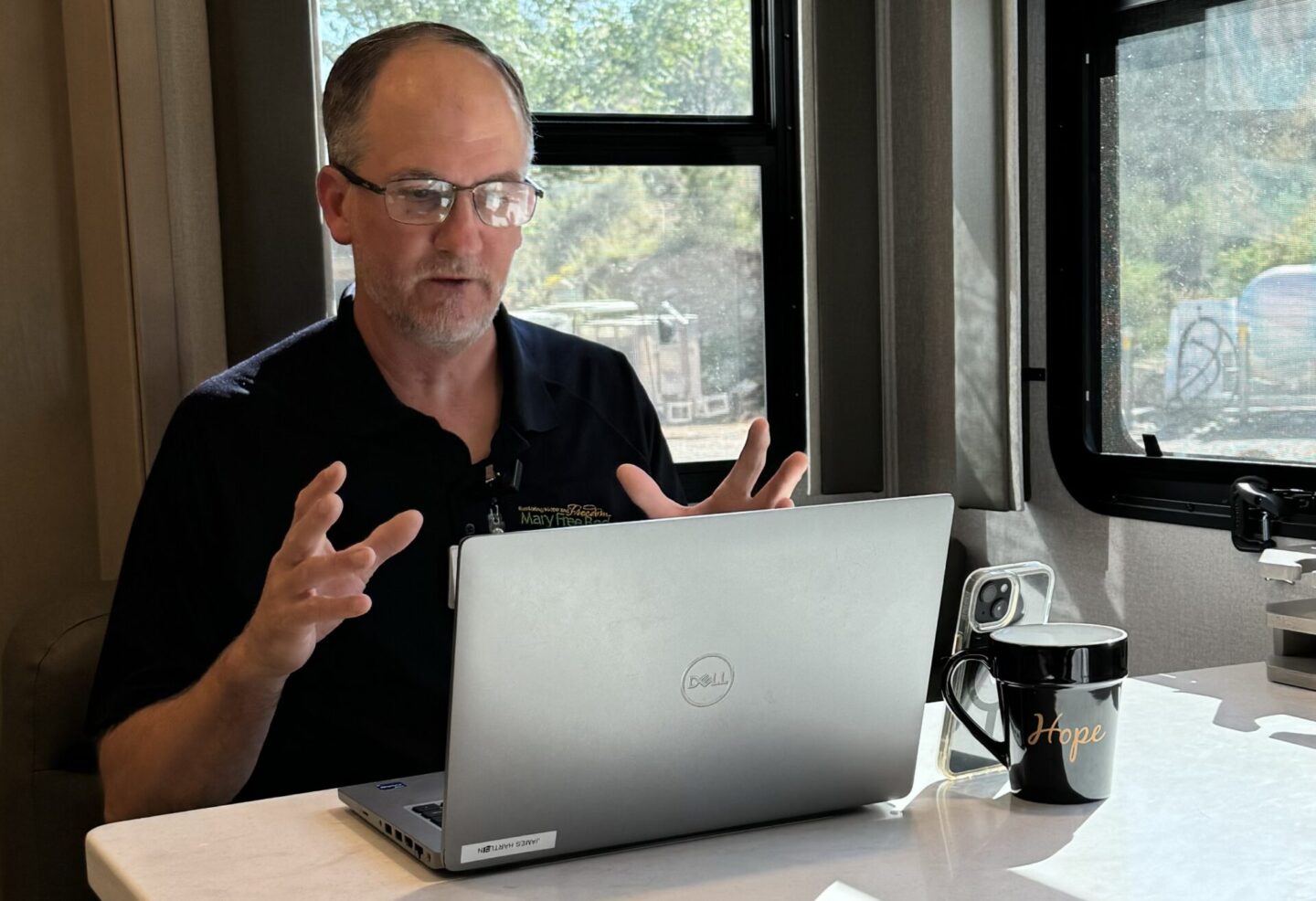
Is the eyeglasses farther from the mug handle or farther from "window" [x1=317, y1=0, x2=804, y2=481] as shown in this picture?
"window" [x1=317, y1=0, x2=804, y2=481]

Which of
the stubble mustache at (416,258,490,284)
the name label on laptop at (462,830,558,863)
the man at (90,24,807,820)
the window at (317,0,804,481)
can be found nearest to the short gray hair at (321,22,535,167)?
the man at (90,24,807,820)

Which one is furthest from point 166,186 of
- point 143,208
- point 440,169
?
point 440,169

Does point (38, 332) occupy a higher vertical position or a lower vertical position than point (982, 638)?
higher

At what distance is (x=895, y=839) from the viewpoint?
3.33 feet

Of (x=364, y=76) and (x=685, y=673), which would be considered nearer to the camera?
Answer: (x=685, y=673)

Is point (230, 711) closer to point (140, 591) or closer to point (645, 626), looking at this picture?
point (140, 591)

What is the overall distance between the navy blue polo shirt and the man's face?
0.11 meters

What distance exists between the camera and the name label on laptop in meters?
0.95

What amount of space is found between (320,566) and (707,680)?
31 centimetres

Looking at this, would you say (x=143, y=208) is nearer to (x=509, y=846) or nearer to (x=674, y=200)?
(x=674, y=200)

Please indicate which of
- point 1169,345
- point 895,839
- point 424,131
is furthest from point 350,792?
point 1169,345

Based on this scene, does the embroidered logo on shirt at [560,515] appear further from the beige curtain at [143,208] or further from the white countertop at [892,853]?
the beige curtain at [143,208]

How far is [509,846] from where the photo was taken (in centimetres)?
96

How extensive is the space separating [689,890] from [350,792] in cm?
34
